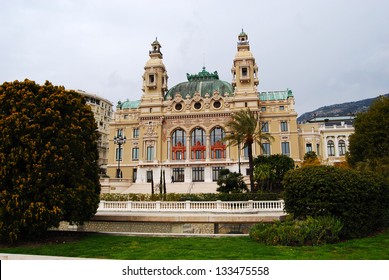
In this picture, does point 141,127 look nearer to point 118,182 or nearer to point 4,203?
point 118,182

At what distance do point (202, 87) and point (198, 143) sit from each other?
12832 mm

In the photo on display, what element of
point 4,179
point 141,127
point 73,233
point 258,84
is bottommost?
point 73,233

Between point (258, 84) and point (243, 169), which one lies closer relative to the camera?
point (243, 169)

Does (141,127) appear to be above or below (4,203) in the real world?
above

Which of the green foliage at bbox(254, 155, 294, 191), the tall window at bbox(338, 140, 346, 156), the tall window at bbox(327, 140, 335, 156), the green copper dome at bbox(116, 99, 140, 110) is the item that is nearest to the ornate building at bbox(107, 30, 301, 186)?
the green copper dome at bbox(116, 99, 140, 110)

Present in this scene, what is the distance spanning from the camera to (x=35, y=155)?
14.9 m

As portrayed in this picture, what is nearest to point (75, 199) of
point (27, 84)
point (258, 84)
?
point (27, 84)

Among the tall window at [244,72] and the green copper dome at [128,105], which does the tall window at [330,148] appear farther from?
the green copper dome at [128,105]

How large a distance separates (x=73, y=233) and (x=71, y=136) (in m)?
5.14

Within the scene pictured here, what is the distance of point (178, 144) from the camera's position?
2441 inches

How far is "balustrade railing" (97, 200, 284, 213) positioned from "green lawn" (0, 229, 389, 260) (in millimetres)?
7311

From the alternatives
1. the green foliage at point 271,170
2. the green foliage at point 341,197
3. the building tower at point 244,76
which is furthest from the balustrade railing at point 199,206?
the building tower at point 244,76

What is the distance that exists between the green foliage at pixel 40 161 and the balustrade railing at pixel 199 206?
23.0ft
